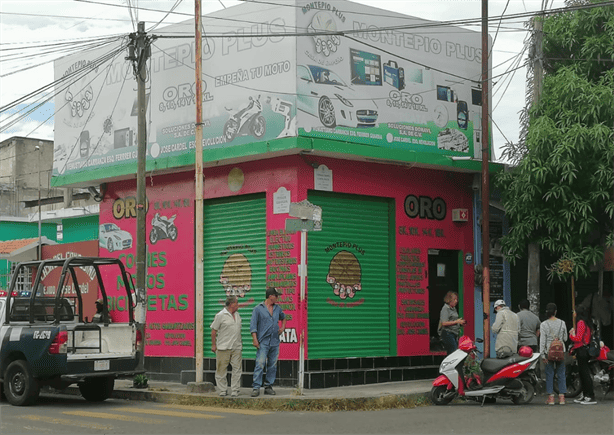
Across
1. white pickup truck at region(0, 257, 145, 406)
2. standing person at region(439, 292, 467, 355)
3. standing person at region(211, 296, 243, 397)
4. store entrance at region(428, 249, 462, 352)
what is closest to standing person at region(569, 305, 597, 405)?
standing person at region(439, 292, 467, 355)

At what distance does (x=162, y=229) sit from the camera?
19312mm

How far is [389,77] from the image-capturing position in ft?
58.1

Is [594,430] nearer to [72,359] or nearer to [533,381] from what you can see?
[533,381]

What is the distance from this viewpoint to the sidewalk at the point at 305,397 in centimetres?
1360

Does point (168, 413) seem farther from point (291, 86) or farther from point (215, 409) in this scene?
point (291, 86)

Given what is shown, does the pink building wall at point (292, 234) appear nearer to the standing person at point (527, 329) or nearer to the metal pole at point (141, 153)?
the metal pole at point (141, 153)

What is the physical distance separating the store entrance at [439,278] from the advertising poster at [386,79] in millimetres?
2298

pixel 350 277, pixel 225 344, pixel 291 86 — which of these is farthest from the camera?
pixel 350 277

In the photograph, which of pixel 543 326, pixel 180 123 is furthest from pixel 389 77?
pixel 543 326

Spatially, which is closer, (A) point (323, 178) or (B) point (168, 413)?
(B) point (168, 413)

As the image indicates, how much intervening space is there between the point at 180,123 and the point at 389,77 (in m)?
4.51

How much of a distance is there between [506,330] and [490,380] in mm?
1436

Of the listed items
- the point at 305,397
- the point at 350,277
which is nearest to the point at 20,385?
the point at 305,397

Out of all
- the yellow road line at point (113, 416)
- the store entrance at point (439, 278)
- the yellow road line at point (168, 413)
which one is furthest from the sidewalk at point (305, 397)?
the store entrance at point (439, 278)
